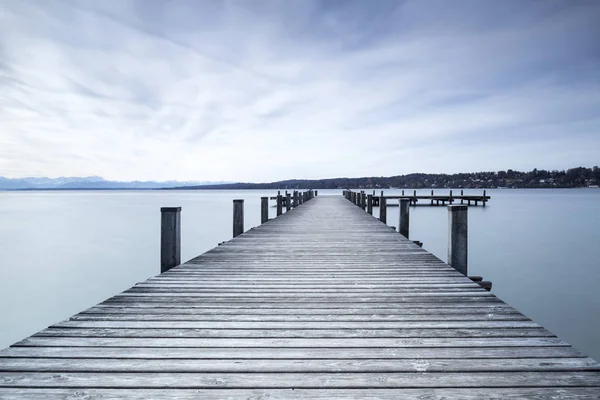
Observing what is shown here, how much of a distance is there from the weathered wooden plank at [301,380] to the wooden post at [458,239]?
120 inches

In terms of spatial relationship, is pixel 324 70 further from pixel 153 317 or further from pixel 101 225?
pixel 153 317

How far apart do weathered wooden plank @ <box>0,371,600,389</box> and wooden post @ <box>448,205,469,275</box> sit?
304cm

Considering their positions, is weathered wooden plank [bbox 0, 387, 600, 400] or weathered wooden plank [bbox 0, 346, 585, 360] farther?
weathered wooden plank [bbox 0, 346, 585, 360]

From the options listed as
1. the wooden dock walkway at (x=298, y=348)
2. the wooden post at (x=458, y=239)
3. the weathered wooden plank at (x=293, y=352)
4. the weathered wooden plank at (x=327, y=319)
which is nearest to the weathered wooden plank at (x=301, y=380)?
the wooden dock walkway at (x=298, y=348)

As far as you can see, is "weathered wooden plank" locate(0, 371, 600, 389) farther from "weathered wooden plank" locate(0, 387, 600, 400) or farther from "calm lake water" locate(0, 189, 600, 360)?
"calm lake water" locate(0, 189, 600, 360)

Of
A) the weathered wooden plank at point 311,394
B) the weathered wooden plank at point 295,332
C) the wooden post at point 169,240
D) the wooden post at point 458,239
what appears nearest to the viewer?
the weathered wooden plank at point 311,394

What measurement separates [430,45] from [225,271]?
73.9ft

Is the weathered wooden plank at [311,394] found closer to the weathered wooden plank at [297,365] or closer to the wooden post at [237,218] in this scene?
the weathered wooden plank at [297,365]

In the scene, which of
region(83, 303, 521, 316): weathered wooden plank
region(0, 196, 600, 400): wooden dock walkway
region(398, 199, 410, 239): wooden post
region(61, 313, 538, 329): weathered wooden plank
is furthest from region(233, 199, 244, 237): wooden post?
region(61, 313, 538, 329): weathered wooden plank

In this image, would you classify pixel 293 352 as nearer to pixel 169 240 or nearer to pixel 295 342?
pixel 295 342

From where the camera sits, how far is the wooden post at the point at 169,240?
4.82 m

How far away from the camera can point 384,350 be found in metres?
2.25

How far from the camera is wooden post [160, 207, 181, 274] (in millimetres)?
4816

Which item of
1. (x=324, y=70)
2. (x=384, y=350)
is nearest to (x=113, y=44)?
(x=324, y=70)
